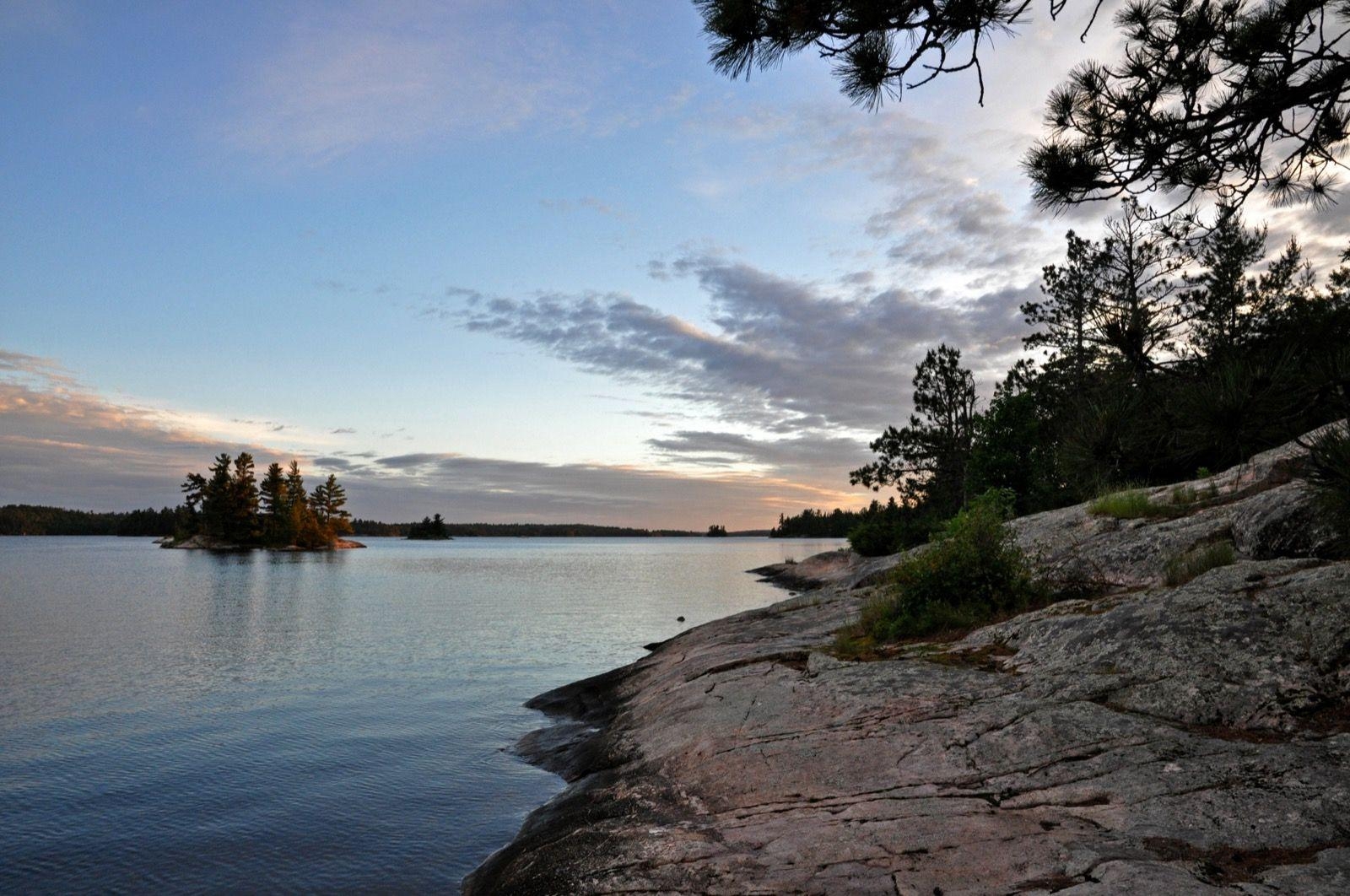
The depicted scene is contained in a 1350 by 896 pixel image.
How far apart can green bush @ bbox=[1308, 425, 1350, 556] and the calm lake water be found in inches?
404

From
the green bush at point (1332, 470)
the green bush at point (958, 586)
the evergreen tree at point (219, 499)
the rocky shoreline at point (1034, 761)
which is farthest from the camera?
the evergreen tree at point (219, 499)

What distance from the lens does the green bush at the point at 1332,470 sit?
18.6 ft

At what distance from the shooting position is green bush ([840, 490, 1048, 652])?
13.6 m

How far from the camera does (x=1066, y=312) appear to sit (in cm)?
4581

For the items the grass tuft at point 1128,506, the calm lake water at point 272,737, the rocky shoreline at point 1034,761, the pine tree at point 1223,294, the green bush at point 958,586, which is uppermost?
the pine tree at point 1223,294

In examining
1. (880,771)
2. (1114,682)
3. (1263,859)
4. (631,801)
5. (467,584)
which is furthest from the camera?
(467,584)

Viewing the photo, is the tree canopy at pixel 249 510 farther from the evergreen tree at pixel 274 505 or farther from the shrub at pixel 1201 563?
the shrub at pixel 1201 563

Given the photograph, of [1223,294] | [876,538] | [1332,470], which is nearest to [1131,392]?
[1332,470]

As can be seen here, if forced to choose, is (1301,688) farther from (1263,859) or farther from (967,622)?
(967,622)

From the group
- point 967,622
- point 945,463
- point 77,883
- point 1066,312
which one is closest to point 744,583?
point 945,463

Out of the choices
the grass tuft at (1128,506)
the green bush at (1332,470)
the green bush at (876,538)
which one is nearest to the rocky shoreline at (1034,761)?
the grass tuft at (1128,506)

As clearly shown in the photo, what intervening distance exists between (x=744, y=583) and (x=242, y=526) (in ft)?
341

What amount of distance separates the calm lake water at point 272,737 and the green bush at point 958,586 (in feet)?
22.7

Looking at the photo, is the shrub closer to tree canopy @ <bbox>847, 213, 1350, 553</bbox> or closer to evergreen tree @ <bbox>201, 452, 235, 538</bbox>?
tree canopy @ <bbox>847, 213, 1350, 553</bbox>
